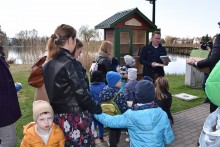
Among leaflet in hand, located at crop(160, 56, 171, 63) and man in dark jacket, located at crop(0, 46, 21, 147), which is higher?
leaflet in hand, located at crop(160, 56, 171, 63)

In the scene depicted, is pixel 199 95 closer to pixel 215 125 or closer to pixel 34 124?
pixel 215 125

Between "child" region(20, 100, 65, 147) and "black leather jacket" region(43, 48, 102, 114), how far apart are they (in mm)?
109

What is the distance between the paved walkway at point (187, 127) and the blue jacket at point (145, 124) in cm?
172

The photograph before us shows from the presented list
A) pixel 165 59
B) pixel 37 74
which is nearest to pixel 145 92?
pixel 37 74

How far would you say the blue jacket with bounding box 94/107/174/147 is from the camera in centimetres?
224

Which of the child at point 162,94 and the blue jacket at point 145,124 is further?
the child at point 162,94

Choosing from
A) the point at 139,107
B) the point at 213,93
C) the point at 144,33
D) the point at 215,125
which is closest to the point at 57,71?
the point at 139,107

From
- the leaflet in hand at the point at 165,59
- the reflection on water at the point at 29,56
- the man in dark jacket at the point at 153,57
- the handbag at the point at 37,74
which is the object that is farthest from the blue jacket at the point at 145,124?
the reflection on water at the point at 29,56

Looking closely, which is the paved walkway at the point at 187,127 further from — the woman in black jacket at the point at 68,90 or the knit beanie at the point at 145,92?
the knit beanie at the point at 145,92

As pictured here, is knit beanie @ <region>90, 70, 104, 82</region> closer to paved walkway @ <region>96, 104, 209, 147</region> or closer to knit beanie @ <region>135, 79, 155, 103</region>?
paved walkway @ <region>96, 104, 209, 147</region>

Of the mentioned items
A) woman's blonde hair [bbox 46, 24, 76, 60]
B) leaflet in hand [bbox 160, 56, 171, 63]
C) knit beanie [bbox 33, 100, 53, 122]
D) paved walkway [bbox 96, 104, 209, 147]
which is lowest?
paved walkway [bbox 96, 104, 209, 147]

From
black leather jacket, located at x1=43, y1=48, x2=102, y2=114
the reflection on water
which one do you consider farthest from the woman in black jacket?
the reflection on water

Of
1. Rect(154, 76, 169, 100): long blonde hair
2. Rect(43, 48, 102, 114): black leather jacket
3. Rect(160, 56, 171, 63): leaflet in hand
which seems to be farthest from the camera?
Rect(160, 56, 171, 63): leaflet in hand

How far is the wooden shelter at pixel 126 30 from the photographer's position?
6699 mm
